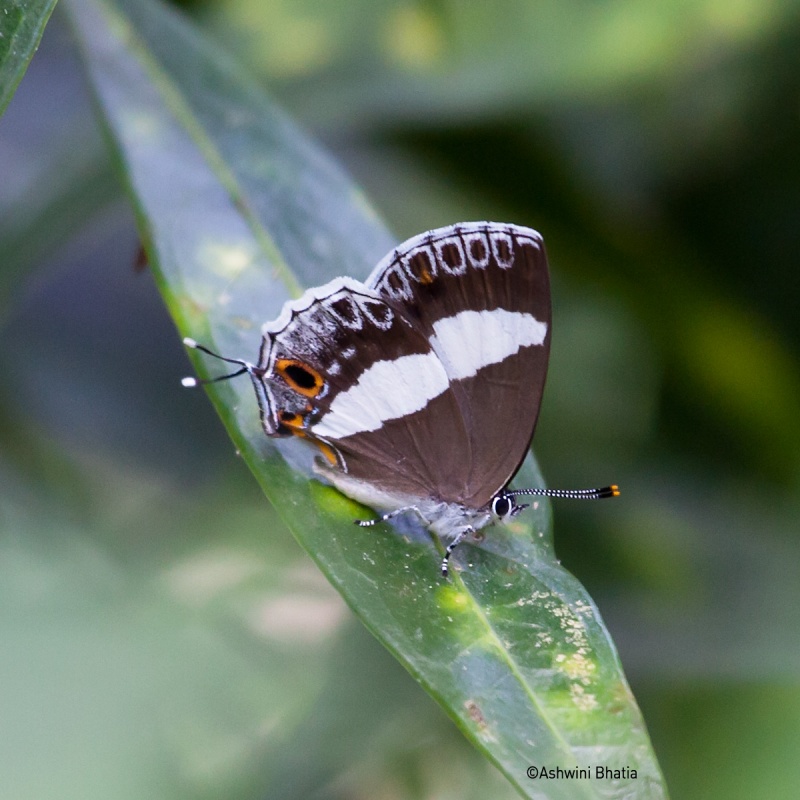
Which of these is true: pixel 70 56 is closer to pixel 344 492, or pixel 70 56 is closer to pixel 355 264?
pixel 355 264

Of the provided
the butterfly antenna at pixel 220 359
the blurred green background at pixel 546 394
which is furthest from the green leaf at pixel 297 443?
the blurred green background at pixel 546 394

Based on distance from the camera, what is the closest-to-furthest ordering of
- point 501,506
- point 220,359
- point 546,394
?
point 220,359, point 501,506, point 546,394

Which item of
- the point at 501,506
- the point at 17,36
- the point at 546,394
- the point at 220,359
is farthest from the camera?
the point at 546,394

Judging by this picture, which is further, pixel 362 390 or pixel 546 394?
pixel 546 394

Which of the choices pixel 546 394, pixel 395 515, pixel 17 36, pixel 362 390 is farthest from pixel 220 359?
pixel 546 394

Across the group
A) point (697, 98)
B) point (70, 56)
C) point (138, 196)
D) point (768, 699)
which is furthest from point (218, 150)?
point (768, 699)

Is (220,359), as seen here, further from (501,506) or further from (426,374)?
→ (501,506)
